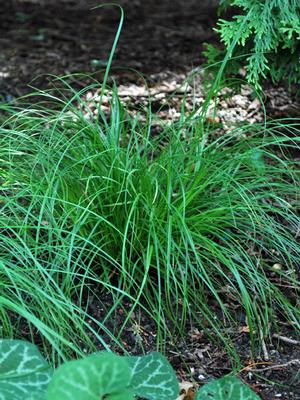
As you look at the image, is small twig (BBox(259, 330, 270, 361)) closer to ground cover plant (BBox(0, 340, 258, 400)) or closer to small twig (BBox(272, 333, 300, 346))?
small twig (BBox(272, 333, 300, 346))

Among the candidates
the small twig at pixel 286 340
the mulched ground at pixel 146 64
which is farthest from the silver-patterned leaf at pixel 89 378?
the small twig at pixel 286 340

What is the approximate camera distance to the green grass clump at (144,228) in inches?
109

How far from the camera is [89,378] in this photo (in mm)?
1849

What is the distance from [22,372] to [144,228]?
98 cm

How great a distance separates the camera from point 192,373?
271 centimetres

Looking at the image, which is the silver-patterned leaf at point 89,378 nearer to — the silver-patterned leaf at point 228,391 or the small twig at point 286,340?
the silver-patterned leaf at point 228,391

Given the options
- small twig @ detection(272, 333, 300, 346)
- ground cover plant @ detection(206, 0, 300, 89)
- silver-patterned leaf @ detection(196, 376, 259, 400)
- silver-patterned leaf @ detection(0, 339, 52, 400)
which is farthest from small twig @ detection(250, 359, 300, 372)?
ground cover plant @ detection(206, 0, 300, 89)

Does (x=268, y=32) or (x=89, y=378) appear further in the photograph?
(x=268, y=32)

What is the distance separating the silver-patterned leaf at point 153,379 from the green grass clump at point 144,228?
0.48 meters

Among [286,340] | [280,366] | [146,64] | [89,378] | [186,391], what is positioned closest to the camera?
[89,378]

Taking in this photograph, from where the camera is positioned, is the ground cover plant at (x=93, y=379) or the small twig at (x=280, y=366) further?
the small twig at (x=280, y=366)

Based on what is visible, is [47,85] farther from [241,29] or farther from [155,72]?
[241,29]

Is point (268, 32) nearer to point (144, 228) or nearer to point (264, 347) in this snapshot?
point (144, 228)

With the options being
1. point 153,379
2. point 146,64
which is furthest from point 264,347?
point 146,64
